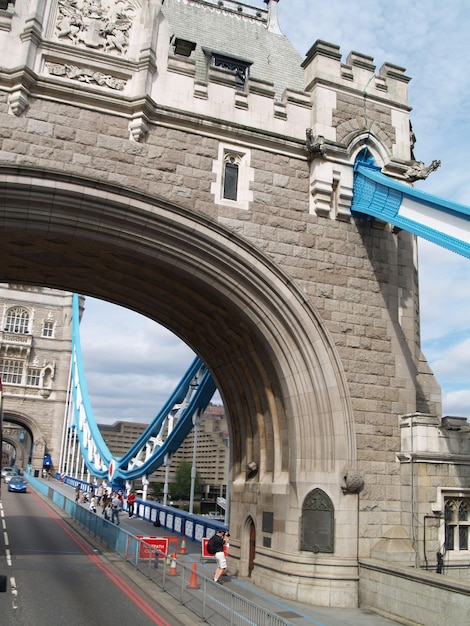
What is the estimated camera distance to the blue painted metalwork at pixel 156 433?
28.6 m

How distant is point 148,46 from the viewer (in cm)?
1166

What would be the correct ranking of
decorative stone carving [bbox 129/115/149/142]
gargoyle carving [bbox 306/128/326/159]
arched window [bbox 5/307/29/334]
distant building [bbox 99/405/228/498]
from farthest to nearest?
distant building [bbox 99/405/228/498], arched window [bbox 5/307/29/334], gargoyle carving [bbox 306/128/326/159], decorative stone carving [bbox 129/115/149/142]

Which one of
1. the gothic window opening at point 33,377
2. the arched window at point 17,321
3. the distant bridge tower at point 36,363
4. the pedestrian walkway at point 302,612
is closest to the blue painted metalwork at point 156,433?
the distant bridge tower at point 36,363

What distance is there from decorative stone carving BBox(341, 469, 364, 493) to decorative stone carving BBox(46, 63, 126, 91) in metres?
8.26

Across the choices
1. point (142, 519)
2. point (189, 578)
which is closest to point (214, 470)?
point (142, 519)

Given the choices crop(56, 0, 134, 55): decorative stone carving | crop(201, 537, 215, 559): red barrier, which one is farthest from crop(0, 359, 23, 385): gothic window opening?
crop(56, 0, 134, 55): decorative stone carving

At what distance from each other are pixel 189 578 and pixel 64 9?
10902 mm

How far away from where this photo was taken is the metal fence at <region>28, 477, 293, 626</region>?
8.09 meters

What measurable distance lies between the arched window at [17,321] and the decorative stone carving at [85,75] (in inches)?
2186

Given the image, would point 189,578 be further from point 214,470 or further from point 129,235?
point 214,470

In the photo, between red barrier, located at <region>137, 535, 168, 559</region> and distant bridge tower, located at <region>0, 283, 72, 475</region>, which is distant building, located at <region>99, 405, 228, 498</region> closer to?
distant bridge tower, located at <region>0, 283, 72, 475</region>

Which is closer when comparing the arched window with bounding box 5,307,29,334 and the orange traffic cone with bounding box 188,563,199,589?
the orange traffic cone with bounding box 188,563,199,589

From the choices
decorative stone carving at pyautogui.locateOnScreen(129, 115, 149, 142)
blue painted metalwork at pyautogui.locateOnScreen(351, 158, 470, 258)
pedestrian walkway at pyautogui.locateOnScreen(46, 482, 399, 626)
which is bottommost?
pedestrian walkway at pyautogui.locateOnScreen(46, 482, 399, 626)

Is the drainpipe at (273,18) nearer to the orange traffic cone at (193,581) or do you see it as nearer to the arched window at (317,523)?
the arched window at (317,523)
